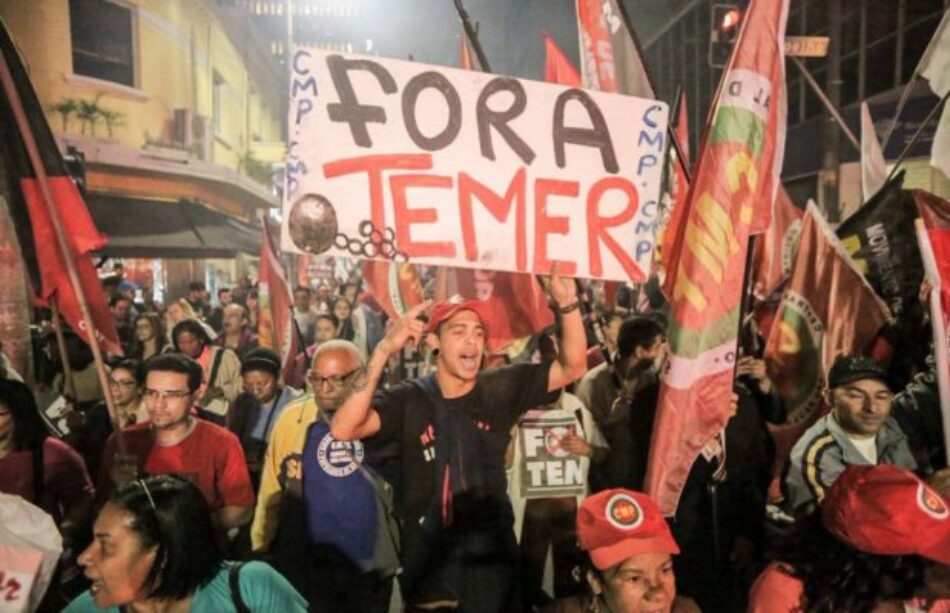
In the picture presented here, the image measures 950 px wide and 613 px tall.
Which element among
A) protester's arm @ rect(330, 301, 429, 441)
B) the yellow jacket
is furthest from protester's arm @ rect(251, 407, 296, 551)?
protester's arm @ rect(330, 301, 429, 441)

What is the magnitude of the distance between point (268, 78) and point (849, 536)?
36974mm

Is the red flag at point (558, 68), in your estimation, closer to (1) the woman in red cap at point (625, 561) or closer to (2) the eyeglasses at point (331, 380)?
(2) the eyeglasses at point (331, 380)

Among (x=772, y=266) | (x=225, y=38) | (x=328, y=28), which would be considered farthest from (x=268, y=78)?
(x=328, y=28)

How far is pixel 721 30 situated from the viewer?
736cm

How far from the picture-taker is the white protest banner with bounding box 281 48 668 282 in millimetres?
3240

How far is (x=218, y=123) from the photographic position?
24.5 m

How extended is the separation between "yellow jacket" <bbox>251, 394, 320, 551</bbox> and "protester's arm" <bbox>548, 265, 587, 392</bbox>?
1442 millimetres

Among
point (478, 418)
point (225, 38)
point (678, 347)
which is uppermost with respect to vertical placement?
point (225, 38)

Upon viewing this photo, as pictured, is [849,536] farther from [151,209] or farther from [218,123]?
[218,123]

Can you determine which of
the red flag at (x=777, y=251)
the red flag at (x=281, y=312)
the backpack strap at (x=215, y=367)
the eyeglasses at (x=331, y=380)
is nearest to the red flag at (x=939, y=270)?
the red flag at (x=777, y=251)

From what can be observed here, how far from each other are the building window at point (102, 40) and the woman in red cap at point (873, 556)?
17.4 metres

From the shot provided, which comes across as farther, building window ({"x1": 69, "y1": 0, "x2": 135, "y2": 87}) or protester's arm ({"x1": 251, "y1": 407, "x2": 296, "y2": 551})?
building window ({"x1": 69, "y1": 0, "x2": 135, "y2": 87})

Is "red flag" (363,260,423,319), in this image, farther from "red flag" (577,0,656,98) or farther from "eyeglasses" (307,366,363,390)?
"eyeglasses" (307,366,363,390)

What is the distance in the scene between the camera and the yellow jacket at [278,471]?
3.90 metres
